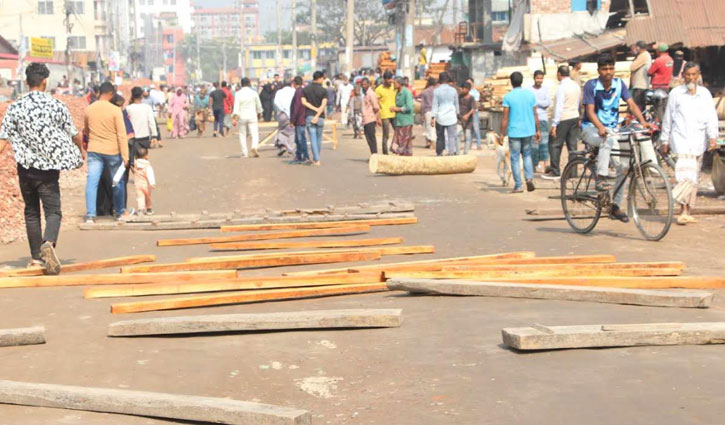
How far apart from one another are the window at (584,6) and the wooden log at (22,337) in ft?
124

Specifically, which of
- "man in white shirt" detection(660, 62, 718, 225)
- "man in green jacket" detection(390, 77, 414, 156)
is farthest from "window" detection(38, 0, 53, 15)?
"man in white shirt" detection(660, 62, 718, 225)

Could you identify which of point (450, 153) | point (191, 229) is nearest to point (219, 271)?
point (191, 229)

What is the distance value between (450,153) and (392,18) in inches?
2028

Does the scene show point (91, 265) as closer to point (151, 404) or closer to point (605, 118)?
point (151, 404)

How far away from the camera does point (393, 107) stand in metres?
22.8

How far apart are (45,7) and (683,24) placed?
347 feet

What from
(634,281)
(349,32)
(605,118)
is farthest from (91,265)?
(349,32)

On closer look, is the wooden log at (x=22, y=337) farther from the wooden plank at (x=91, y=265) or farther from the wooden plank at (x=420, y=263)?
the wooden plank at (x=91, y=265)

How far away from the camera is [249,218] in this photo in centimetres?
1347

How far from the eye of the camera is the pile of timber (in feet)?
43.8

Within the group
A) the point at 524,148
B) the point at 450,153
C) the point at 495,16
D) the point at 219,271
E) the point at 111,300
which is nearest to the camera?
the point at 111,300

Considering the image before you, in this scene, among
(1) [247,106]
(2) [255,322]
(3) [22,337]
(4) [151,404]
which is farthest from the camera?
(1) [247,106]

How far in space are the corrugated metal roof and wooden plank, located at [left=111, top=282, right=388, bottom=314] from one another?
62.2 ft

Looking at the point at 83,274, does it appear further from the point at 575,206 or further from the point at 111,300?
the point at 575,206
